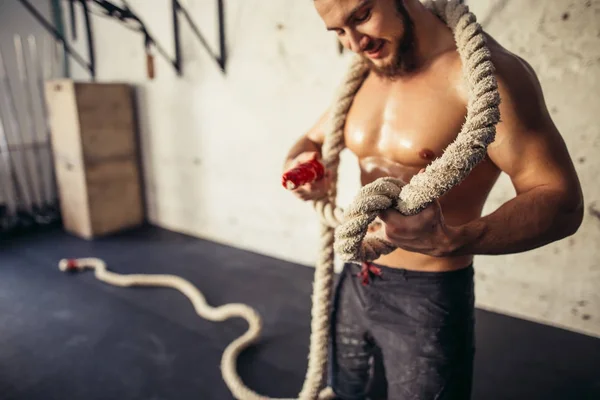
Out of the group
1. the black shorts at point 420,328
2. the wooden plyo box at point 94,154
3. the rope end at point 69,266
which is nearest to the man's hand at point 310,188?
the black shorts at point 420,328

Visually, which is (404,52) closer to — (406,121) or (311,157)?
(406,121)

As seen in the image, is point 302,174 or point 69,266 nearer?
point 302,174

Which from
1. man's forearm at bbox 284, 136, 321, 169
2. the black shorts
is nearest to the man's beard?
man's forearm at bbox 284, 136, 321, 169

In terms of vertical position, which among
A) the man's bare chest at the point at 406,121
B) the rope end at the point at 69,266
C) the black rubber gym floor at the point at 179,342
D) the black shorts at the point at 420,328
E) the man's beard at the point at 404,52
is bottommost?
the black rubber gym floor at the point at 179,342

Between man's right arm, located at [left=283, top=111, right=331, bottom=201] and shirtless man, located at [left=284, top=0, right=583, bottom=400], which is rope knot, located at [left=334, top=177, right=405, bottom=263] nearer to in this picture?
shirtless man, located at [left=284, top=0, right=583, bottom=400]

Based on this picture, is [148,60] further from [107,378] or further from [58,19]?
[107,378]

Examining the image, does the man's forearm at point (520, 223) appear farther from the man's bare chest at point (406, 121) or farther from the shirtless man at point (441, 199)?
the man's bare chest at point (406, 121)

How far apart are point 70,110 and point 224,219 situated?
130 cm

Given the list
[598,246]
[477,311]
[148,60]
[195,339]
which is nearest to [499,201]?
[598,246]

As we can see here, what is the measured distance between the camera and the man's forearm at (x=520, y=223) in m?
0.62

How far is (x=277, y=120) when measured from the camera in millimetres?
2299

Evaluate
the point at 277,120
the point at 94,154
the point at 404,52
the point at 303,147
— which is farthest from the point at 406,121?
the point at 94,154

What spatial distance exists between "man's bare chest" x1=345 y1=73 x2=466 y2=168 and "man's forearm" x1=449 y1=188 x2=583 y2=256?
19 centimetres

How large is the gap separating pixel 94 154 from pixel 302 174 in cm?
250
